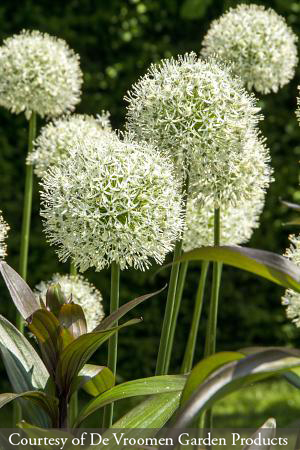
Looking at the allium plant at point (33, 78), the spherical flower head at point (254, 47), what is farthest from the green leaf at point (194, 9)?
the allium plant at point (33, 78)

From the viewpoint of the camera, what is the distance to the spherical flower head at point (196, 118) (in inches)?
95.1

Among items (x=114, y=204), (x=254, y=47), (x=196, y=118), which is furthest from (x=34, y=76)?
(x=114, y=204)

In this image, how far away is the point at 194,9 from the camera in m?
5.59

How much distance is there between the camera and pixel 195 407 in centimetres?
142

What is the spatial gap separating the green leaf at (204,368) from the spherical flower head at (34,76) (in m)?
2.06

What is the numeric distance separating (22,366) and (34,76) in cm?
168

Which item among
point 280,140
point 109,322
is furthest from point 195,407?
point 280,140

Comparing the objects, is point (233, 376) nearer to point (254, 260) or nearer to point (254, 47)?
point (254, 260)

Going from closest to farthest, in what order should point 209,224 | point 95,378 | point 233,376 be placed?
point 233,376
point 95,378
point 209,224

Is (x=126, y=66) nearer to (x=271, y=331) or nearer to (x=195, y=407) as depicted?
(x=271, y=331)

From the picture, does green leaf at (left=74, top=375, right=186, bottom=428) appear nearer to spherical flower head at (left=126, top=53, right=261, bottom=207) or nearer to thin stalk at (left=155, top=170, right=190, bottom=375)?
thin stalk at (left=155, top=170, right=190, bottom=375)

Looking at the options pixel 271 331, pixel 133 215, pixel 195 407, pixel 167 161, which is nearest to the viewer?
pixel 195 407

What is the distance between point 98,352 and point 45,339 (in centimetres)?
350

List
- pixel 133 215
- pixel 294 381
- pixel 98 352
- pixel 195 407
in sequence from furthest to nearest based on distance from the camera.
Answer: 1. pixel 98 352
2. pixel 133 215
3. pixel 294 381
4. pixel 195 407
